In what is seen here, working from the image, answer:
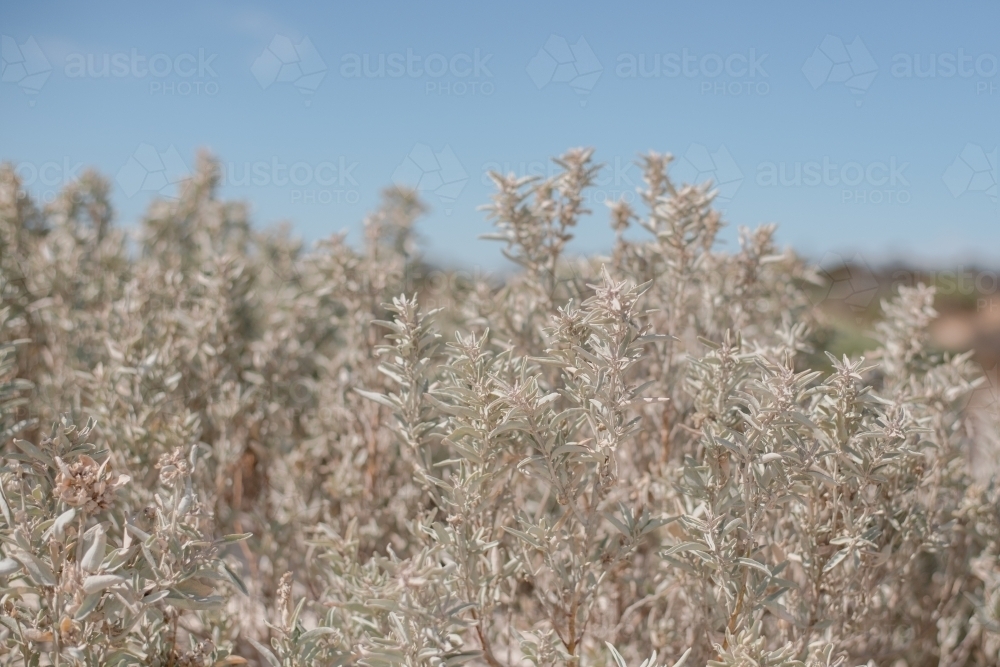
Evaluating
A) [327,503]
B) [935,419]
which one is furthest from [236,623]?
[935,419]

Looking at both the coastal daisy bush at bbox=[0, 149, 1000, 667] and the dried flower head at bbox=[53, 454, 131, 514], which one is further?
the coastal daisy bush at bbox=[0, 149, 1000, 667]

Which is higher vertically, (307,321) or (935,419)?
(307,321)

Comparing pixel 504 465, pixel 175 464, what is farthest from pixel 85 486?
pixel 504 465

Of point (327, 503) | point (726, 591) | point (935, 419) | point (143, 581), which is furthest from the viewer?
point (327, 503)

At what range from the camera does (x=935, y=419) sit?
198 cm

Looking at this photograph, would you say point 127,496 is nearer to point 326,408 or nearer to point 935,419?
point 326,408

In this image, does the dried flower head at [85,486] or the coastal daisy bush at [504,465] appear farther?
the coastal daisy bush at [504,465]

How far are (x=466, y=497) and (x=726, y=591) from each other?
1.93 feet

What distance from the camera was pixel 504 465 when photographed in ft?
4.96

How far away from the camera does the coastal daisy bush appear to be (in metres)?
1.31

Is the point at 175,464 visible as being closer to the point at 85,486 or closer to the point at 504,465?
the point at 85,486

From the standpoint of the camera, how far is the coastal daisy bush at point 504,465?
1313 mm

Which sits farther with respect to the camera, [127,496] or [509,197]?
[509,197]

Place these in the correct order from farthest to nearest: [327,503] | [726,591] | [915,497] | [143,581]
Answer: [327,503] < [915,497] < [726,591] < [143,581]
